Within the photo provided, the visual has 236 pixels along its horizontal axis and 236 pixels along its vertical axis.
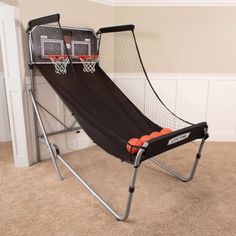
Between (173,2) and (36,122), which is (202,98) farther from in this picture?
(36,122)

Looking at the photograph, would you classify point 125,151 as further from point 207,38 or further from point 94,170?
point 207,38

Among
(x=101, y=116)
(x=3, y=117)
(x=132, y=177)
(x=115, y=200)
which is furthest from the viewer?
(x=3, y=117)

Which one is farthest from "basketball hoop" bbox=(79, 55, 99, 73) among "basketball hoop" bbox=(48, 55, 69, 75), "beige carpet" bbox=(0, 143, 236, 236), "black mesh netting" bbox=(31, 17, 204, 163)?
"beige carpet" bbox=(0, 143, 236, 236)

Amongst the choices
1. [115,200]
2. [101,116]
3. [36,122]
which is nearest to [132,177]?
[115,200]

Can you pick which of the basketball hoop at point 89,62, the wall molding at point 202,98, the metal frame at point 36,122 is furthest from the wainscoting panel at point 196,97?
the basketball hoop at point 89,62

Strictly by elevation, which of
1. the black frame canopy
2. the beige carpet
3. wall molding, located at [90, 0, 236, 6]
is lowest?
the beige carpet

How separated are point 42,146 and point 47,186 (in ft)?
2.10

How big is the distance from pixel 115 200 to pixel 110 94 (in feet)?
3.72

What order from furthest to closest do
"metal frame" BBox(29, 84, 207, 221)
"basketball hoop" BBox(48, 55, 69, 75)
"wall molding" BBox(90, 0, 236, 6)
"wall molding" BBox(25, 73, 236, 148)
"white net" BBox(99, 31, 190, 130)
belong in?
1. "wall molding" BBox(25, 73, 236, 148)
2. "white net" BBox(99, 31, 190, 130)
3. "wall molding" BBox(90, 0, 236, 6)
4. "basketball hoop" BBox(48, 55, 69, 75)
5. "metal frame" BBox(29, 84, 207, 221)

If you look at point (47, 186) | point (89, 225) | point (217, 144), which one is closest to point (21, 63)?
point (47, 186)

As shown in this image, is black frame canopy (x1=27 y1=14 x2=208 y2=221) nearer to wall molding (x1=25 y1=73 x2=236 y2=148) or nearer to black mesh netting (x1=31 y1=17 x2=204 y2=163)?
black mesh netting (x1=31 y1=17 x2=204 y2=163)

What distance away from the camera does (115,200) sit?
204 cm

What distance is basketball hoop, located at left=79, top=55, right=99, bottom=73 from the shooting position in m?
2.75

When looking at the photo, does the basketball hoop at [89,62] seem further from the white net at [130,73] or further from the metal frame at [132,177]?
the metal frame at [132,177]
